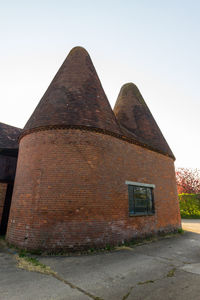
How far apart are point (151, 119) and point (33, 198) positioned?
11.1m

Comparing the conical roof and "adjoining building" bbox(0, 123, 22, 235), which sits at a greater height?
the conical roof

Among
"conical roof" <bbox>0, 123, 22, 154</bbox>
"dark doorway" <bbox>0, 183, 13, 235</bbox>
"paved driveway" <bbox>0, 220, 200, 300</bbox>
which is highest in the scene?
"conical roof" <bbox>0, 123, 22, 154</bbox>

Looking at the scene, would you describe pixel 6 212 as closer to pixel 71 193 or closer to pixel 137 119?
pixel 71 193

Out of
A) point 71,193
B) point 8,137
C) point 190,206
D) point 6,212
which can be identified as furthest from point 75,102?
point 190,206

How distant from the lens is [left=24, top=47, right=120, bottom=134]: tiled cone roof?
8.41 m

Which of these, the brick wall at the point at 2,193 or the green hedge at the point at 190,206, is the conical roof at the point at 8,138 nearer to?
the brick wall at the point at 2,193

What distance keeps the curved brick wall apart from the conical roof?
2565 millimetres

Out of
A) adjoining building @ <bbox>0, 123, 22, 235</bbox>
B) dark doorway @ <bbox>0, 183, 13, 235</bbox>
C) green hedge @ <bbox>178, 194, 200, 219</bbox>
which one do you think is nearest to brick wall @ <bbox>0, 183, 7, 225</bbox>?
adjoining building @ <bbox>0, 123, 22, 235</bbox>

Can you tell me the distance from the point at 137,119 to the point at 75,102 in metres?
6.40

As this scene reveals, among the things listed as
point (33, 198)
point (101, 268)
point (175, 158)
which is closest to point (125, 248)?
point (101, 268)

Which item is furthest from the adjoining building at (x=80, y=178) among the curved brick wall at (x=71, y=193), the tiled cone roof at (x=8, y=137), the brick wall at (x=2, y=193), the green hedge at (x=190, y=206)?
the green hedge at (x=190, y=206)

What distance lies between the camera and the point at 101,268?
512 centimetres

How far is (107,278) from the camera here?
445 centimetres

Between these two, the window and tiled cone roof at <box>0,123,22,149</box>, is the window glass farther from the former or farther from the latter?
tiled cone roof at <box>0,123,22,149</box>
